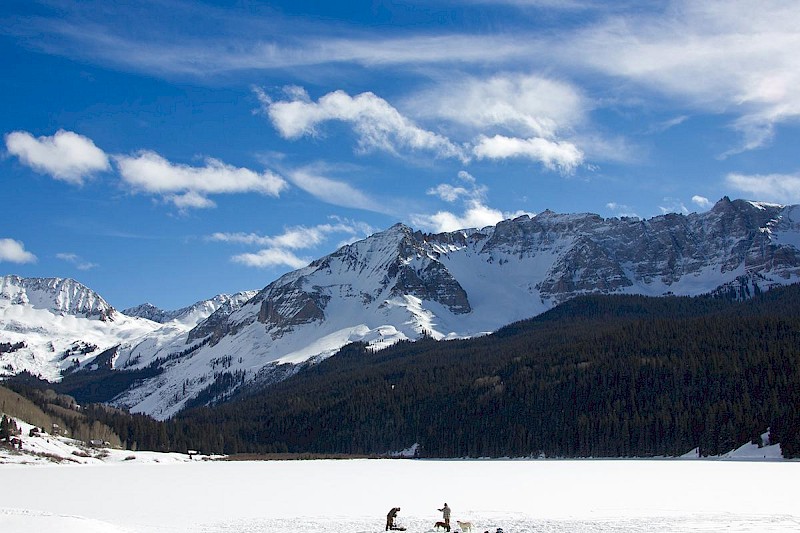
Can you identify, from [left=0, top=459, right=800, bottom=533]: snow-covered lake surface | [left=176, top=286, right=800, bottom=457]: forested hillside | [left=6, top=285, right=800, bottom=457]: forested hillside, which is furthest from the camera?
[left=6, top=285, right=800, bottom=457]: forested hillside

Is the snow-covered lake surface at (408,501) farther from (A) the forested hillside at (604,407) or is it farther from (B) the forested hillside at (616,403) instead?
(A) the forested hillside at (604,407)

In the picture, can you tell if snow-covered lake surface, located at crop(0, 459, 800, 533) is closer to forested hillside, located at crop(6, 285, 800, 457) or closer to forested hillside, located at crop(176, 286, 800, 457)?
forested hillside, located at crop(176, 286, 800, 457)

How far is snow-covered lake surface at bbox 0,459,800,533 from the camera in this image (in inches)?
1548

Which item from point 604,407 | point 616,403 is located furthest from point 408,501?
point 604,407

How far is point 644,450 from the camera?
5354 inches

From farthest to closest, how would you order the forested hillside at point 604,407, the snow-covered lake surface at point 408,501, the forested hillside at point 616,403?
the forested hillside at point 604,407, the forested hillside at point 616,403, the snow-covered lake surface at point 408,501

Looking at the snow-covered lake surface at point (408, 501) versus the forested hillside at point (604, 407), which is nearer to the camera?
the snow-covered lake surface at point (408, 501)

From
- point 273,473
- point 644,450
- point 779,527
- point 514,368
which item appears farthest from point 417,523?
point 514,368

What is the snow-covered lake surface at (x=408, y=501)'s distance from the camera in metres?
39.3

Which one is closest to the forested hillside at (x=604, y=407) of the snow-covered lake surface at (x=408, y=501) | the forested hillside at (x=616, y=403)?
the forested hillside at (x=616, y=403)

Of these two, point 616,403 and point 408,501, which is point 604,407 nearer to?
point 616,403

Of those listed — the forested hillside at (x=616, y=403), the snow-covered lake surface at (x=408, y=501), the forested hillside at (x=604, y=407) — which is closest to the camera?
the snow-covered lake surface at (x=408, y=501)

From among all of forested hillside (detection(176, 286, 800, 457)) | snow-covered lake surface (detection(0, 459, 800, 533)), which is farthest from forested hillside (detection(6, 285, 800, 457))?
snow-covered lake surface (detection(0, 459, 800, 533))

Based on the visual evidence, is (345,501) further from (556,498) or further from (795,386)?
(795,386)
